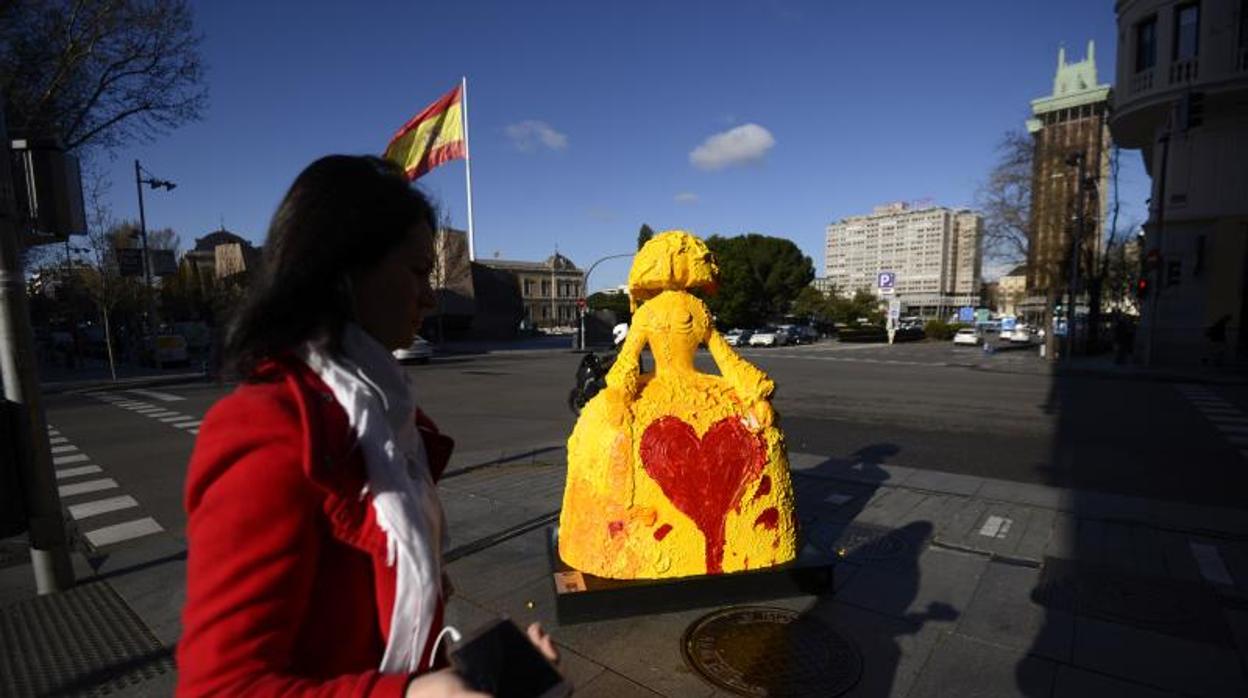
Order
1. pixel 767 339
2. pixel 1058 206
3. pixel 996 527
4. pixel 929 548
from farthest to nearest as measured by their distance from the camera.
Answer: pixel 767 339, pixel 1058 206, pixel 996 527, pixel 929 548

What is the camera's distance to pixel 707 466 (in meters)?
3.22

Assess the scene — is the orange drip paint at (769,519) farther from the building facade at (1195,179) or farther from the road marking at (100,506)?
the building facade at (1195,179)

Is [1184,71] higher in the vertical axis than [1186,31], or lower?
lower

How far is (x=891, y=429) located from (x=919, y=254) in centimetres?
10342

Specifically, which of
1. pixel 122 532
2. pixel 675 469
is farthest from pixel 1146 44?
pixel 122 532

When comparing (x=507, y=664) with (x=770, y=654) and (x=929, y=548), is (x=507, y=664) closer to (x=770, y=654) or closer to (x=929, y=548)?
(x=770, y=654)

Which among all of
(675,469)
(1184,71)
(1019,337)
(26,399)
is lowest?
(1019,337)

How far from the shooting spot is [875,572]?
3.85 m

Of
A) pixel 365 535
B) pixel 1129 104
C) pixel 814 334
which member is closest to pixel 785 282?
pixel 814 334

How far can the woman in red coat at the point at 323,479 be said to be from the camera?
0.84 meters

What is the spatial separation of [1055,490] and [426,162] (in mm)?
14216

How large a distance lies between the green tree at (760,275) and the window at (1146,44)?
3020 centimetres

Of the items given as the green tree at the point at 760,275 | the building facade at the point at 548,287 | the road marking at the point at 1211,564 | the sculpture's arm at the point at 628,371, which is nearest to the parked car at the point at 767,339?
the green tree at the point at 760,275

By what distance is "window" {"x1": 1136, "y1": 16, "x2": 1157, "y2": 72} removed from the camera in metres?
19.0
